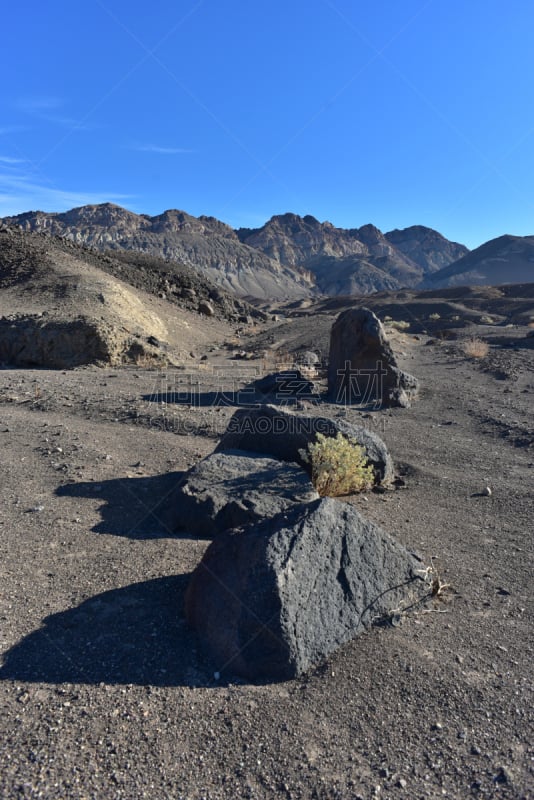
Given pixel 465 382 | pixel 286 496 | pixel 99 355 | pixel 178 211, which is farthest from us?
pixel 178 211

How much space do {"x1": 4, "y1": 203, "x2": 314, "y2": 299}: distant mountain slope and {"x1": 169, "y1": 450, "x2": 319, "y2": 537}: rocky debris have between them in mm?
103168

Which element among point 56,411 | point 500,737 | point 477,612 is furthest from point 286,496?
point 56,411

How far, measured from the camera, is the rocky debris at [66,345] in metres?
15.0

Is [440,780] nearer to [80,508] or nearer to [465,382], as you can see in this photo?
[80,508]

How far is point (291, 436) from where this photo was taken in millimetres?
6414

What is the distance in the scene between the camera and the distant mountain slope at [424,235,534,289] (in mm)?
120375

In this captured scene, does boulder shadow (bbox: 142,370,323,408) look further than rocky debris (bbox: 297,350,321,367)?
No

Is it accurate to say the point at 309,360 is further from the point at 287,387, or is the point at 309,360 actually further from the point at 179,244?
the point at 179,244

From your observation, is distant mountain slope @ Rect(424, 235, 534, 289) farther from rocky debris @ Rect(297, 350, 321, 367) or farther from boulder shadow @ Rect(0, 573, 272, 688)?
boulder shadow @ Rect(0, 573, 272, 688)

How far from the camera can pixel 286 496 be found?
16.4 ft

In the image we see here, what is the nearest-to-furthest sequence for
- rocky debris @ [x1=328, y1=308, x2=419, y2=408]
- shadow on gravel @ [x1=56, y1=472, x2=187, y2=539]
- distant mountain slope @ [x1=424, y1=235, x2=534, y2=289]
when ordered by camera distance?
shadow on gravel @ [x1=56, y1=472, x2=187, y2=539]
rocky debris @ [x1=328, y1=308, x2=419, y2=408]
distant mountain slope @ [x1=424, y1=235, x2=534, y2=289]

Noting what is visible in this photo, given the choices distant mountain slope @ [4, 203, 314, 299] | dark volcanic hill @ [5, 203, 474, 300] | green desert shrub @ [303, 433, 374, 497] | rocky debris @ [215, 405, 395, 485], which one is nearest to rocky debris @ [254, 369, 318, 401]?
rocky debris @ [215, 405, 395, 485]

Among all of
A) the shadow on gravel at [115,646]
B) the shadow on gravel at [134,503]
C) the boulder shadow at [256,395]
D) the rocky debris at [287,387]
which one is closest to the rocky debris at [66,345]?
the boulder shadow at [256,395]

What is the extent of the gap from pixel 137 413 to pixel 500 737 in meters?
7.27
